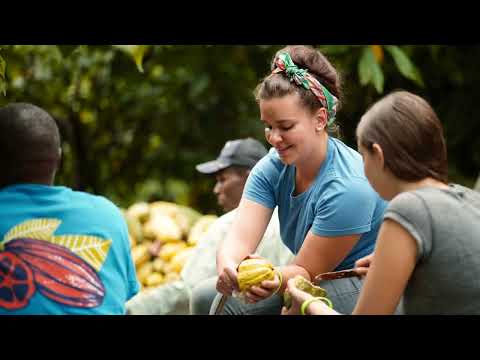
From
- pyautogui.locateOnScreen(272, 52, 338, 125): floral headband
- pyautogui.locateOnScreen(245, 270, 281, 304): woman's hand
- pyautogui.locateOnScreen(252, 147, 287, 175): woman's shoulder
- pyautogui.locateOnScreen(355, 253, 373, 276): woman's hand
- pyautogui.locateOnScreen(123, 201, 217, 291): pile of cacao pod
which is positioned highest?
pyautogui.locateOnScreen(272, 52, 338, 125): floral headband

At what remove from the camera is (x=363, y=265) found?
2.89m

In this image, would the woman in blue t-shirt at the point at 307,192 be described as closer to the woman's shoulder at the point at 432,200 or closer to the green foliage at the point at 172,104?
the woman's shoulder at the point at 432,200

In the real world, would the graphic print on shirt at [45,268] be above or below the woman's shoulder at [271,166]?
below

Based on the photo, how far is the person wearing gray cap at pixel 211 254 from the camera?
3.75 m

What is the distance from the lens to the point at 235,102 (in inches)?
312

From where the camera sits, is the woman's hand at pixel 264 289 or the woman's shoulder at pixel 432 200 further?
the woman's hand at pixel 264 289

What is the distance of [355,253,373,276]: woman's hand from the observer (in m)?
2.85

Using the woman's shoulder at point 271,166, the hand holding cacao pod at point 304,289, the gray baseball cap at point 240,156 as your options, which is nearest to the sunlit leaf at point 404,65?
the gray baseball cap at point 240,156

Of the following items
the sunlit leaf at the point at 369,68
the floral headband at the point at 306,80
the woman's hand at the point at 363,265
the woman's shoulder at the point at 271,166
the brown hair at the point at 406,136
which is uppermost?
the sunlit leaf at the point at 369,68

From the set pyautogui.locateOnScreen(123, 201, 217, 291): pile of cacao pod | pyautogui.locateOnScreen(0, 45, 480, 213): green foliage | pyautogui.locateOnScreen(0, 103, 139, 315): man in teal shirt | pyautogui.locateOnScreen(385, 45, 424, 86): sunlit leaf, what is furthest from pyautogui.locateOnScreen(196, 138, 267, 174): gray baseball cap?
pyautogui.locateOnScreen(0, 45, 480, 213): green foliage

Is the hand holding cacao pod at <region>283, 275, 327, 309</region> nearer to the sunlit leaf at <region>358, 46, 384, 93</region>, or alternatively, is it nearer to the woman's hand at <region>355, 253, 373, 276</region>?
the woman's hand at <region>355, 253, 373, 276</region>

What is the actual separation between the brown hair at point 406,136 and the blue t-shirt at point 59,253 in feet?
2.93

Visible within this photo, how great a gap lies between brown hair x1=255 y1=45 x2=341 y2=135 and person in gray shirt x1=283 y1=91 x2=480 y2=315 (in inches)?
26.3
